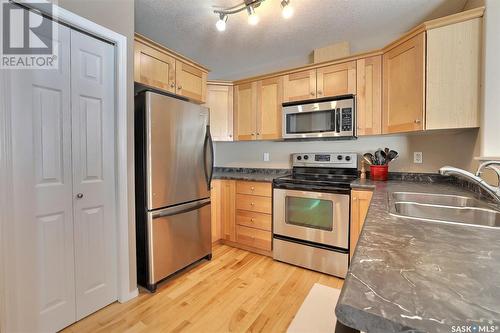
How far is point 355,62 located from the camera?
2277 mm

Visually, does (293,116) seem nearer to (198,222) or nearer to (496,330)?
(198,222)

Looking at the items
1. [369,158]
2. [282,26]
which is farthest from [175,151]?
[369,158]

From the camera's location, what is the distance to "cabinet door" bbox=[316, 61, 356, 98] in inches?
90.4

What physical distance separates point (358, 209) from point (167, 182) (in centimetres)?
169

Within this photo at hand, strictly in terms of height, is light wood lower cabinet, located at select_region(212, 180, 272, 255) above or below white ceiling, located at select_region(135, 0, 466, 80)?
below

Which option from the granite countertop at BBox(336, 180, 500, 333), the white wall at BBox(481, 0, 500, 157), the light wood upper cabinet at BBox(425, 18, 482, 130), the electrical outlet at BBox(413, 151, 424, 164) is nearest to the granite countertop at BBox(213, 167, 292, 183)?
the electrical outlet at BBox(413, 151, 424, 164)

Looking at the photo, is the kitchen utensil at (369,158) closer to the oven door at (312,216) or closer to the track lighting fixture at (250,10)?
the oven door at (312,216)

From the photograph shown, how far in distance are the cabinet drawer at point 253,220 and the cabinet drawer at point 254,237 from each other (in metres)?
0.05

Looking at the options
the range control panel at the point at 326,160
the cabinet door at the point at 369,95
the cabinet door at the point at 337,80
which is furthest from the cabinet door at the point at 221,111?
the cabinet door at the point at 369,95

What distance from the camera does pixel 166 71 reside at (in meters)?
2.17

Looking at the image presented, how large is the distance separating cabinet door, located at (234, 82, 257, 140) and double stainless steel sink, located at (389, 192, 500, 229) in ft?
5.98

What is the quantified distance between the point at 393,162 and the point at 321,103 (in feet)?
3.19

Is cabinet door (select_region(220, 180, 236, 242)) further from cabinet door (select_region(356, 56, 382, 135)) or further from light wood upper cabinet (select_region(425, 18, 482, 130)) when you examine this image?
light wood upper cabinet (select_region(425, 18, 482, 130))

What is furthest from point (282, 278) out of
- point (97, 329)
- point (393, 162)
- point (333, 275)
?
point (393, 162)
